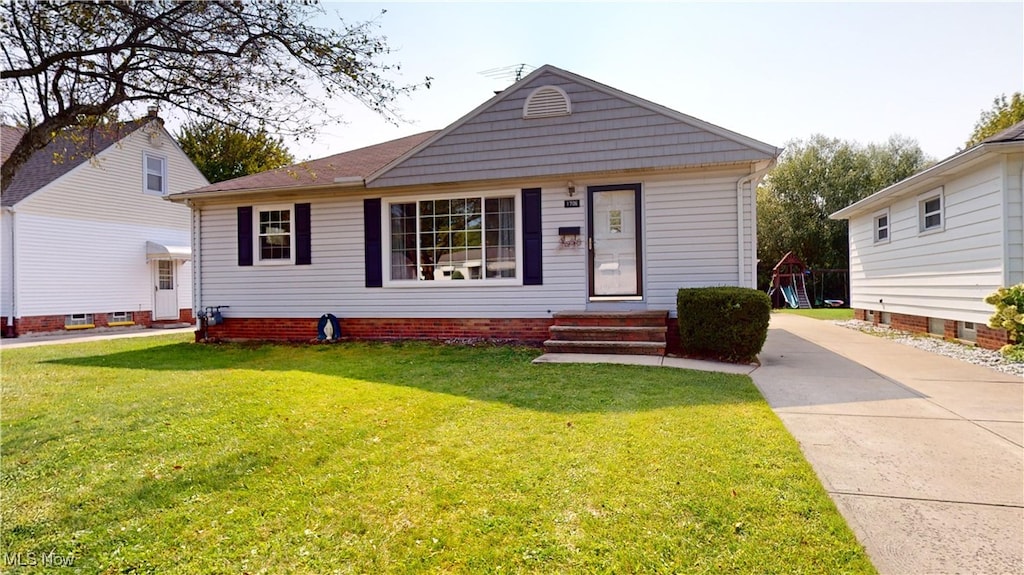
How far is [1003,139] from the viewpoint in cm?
688

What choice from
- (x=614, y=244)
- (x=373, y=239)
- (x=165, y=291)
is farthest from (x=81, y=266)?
(x=614, y=244)

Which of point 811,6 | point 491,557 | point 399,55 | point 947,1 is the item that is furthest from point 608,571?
point 947,1

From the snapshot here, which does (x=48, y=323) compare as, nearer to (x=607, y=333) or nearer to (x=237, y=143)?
(x=237, y=143)

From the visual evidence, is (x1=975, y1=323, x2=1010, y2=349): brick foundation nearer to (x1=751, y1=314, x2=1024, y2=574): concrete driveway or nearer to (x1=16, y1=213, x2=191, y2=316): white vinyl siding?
(x1=751, y1=314, x2=1024, y2=574): concrete driveway

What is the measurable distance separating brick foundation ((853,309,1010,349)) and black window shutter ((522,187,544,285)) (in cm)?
701

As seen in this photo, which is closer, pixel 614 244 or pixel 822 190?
pixel 614 244

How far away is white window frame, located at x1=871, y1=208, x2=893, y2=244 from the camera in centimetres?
1136

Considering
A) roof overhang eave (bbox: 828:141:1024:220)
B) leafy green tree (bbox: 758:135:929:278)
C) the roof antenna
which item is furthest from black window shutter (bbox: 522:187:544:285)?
leafy green tree (bbox: 758:135:929:278)

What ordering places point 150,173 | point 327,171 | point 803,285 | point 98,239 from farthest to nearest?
point 803,285, point 150,173, point 98,239, point 327,171

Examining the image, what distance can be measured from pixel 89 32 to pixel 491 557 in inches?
210

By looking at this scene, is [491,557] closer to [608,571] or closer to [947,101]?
[608,571]

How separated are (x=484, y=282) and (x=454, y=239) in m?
1.01

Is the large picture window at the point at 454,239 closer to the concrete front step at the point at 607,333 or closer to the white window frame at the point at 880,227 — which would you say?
the concrete front step at the point at 607,333

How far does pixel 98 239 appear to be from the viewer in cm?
1453
